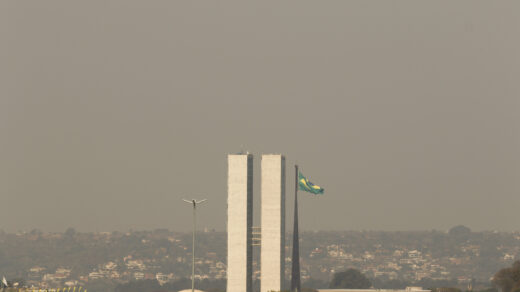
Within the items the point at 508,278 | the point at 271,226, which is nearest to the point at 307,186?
the point at 271,226

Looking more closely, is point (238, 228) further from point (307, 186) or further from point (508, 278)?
point (508, 278)

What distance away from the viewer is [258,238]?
149m

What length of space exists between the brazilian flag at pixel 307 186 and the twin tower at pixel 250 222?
283 centimetres

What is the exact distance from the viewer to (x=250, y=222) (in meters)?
148

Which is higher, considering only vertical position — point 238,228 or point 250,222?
point 250,222

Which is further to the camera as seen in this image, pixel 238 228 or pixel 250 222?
pixel 250 222

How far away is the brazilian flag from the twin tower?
2830 millimetres

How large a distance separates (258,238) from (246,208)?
21.0 feet

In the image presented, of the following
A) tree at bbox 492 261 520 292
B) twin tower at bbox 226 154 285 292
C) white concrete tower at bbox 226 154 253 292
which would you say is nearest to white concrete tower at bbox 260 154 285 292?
twin tower at bbox 226 154 285 292

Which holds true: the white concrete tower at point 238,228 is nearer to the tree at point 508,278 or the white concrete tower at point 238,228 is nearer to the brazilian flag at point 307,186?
the brazilian flag at point 307,186

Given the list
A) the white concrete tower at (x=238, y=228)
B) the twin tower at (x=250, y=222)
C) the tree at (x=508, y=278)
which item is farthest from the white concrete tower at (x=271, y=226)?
the tree at (x=508, y=278)

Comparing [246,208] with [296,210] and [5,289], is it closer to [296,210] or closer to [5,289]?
[296,210]

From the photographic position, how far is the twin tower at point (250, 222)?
145625 millimetres

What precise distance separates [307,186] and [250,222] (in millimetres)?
10614
